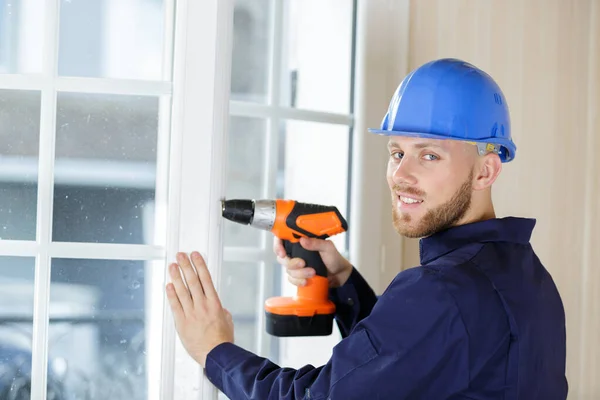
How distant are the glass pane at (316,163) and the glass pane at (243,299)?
25 centimetres

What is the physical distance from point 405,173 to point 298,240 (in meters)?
0.34

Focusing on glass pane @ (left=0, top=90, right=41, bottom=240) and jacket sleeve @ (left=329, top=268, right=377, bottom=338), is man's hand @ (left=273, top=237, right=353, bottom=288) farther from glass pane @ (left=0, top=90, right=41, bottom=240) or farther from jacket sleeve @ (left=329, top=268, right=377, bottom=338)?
glass pane @ (left=0, top=90, right=41, bottom=240)

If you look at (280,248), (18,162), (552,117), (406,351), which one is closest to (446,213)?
(406,351)

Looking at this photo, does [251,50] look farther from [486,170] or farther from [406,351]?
[406,351]

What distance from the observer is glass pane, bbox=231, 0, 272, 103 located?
6.19ft

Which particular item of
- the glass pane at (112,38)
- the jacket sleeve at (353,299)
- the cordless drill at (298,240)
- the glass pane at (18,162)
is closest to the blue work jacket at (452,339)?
the cordless drill at (298,240)

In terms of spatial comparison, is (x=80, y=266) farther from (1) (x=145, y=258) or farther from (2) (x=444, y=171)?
(2) (x=444, y=171)

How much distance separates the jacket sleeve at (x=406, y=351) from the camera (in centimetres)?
125

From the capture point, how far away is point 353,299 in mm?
1824

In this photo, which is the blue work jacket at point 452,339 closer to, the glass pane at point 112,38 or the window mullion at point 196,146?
the window mullion at point 196,146

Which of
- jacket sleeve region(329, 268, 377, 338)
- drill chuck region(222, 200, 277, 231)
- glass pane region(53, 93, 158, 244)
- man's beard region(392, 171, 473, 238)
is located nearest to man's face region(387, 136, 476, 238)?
man's beard region(392, 171, 473, 238)

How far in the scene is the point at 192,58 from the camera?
1.58 meters

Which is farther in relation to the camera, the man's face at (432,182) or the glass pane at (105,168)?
the glass pane at (105,168)

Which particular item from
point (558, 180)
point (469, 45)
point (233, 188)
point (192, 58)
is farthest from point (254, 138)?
point (558, 180)
